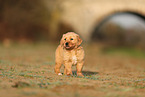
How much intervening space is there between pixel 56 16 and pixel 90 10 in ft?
10.3

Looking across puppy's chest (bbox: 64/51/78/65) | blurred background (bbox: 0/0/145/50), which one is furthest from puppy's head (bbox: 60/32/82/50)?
blurred background (bbox: 0/0/145/50)

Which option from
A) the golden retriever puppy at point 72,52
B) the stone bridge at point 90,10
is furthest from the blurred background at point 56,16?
the golden retriever puppy at point 72,52

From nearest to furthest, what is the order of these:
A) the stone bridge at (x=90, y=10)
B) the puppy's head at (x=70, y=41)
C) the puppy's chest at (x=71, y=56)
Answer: the puppy's head at (x=70, y=41)
the puppy's chest at (x=71, y=56)
the stone bridge at (x=90, y=10)

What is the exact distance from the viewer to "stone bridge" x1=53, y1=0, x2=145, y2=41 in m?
16.4

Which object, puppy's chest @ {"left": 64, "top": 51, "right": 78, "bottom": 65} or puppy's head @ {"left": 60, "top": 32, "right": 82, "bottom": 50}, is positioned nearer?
puppy's head @ {"left": 60, "top": 32, "right": 82, "bottom": 50}

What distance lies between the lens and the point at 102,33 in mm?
35406

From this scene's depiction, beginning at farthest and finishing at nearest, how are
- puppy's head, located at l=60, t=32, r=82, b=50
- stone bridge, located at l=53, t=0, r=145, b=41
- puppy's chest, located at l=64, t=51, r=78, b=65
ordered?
stone bridge, located at l=53, t=0, r=145, b=41 → puppy's chest, located at l=64, t=51, r=78, b=65 → puppy's head, located at l=60, t=32, r=82, b=50

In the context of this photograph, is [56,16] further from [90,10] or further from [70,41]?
[70,41]

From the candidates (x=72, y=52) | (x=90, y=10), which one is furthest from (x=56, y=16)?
Result: (x=72, y=52)

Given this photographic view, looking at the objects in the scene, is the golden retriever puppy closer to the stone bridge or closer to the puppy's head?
the puppy's head

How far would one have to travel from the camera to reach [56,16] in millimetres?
19188

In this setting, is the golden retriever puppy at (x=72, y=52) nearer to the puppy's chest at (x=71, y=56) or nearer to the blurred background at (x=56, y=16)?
the puppy's chest at (x=71, y=56)

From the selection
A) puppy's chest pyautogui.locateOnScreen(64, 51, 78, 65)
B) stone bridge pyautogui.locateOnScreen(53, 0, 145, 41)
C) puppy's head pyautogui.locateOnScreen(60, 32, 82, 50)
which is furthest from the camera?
stone bridge pyautogui.locateOnScreen(53, 0, 145, 41)

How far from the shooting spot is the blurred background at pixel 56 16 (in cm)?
1675
